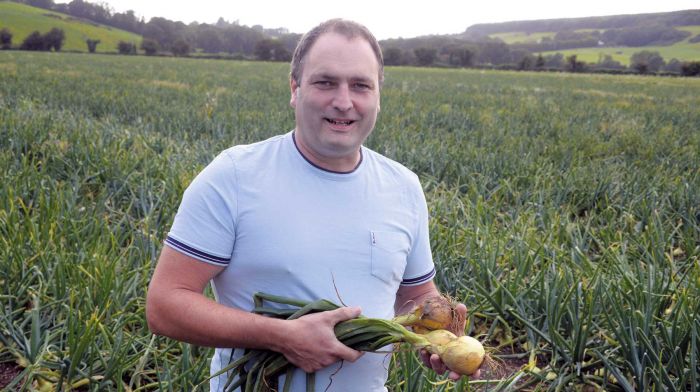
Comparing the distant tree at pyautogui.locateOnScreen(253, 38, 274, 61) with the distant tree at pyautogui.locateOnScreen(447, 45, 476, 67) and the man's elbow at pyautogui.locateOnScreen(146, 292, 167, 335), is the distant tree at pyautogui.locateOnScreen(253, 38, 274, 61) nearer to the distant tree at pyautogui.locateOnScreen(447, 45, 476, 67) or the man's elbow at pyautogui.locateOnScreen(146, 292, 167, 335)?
the distant tree at pyautogui.locateOnScreen(447, 45, 476, 67)

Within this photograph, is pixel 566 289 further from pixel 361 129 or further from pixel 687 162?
pixel 687 162

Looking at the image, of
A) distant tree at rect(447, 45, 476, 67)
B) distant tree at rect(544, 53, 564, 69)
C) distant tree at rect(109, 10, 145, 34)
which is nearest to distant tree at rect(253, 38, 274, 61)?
distant tree at rect(447, 45, 476, 67)

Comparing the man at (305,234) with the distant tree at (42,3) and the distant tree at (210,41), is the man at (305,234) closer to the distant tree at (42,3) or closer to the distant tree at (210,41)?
the distant tree at (210,41)

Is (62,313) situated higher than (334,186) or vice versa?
(334,186)

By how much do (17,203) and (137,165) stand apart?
1250 millimetres

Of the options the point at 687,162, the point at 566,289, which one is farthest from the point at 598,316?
the point at 687,162

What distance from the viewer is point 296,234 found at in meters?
1.32

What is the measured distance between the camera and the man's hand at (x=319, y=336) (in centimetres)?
118

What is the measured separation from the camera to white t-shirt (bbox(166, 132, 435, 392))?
130 cm

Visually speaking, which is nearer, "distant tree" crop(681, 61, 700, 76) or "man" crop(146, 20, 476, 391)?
"man" crop(146, 20, 476, 391)

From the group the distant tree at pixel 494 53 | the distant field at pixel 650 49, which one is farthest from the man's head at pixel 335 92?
the distant field at pixel 650 49

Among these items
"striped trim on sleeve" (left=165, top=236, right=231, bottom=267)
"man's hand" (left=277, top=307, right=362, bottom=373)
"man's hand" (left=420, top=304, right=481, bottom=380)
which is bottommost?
"man's hand" (left=420, top=304, right=481, bottom=380)

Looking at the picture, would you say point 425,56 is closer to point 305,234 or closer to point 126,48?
point 126,48

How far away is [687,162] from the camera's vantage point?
19.3 feet
